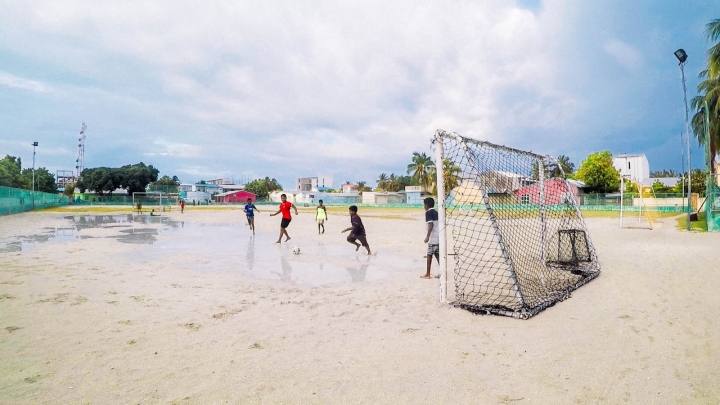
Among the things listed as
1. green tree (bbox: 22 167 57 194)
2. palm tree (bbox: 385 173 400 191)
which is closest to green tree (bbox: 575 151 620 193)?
palm tree (bbox: 385 173 400 191)

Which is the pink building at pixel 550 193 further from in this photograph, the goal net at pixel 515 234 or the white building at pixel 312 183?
the white building at pixel 312 183

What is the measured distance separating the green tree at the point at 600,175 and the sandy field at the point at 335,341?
52.8 metres

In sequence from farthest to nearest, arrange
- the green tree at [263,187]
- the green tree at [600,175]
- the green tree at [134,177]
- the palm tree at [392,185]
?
1. the green tree at [263,187]
2. the palm tree at [392,185]
3. the green tree at [134,177]
4. the green tree at [600,175]

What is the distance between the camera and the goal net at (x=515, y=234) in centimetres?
577

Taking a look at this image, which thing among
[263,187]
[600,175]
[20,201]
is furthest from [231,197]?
[600,175]

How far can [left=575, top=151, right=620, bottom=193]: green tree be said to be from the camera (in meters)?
53.1

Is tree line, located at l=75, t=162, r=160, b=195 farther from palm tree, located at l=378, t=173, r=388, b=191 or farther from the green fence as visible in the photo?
palm tree, located at l=378, t=173, r=388, b=191

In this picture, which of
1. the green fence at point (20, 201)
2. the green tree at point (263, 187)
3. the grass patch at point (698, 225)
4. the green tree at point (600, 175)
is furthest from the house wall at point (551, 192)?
the green tree at point (263, 187)

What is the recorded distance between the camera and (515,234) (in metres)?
11.6

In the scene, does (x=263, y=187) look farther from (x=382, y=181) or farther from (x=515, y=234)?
(x=515, y=234)

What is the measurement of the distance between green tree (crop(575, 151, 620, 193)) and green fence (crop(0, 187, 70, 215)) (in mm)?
66279

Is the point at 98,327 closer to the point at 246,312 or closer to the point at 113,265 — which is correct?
the point at 246,312

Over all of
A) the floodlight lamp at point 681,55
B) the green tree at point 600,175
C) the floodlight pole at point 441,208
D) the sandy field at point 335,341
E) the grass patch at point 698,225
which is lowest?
the sandy field at point 335,341

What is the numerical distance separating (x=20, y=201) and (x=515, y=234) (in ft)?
148
